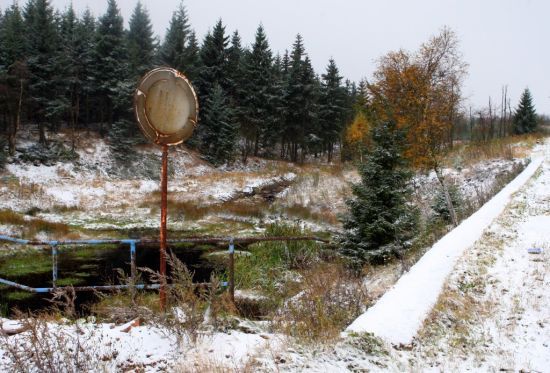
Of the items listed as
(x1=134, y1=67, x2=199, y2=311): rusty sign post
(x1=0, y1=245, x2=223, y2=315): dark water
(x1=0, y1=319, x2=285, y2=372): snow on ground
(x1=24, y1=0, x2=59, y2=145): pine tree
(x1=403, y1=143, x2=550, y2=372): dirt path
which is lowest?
(x1=0, y1=245, x2=223, y2=315): dark water

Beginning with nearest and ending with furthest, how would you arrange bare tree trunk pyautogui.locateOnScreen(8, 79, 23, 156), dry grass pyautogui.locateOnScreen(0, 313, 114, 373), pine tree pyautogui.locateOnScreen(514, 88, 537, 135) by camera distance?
dry grass pyautogui.locateOnScreen(0, 313, 114, 373) → bare tree trunk pyautogui.locateOnScreen(8, 79, 23, 156) → pine tree pyautogui.locateOnScreen(514, 88, 537, 135)

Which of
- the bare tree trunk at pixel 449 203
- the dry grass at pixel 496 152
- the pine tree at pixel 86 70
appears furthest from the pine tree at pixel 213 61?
the bare tree trunk at pixel 449 203

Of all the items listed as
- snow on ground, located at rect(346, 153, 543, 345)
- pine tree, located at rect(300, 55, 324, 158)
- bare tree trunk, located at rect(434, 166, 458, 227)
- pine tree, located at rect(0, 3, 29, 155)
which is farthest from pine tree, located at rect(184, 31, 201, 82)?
snow on ground, located at rect(346, 153, 543, 345)

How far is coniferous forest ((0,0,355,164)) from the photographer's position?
32.5 m

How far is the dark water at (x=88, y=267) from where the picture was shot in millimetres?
8945

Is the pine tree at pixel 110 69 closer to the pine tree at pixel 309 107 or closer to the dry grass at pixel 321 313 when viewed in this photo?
the pine tree at pixel 309 107

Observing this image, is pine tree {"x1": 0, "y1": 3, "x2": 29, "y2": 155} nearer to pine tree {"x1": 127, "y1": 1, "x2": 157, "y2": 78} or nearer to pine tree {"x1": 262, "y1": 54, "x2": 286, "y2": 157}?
pine tree {"x1": 127, "y1": 1, "x2": 157, "y2": 78}

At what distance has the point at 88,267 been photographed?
12.1m

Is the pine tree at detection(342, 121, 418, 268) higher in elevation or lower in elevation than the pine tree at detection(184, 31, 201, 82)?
lower

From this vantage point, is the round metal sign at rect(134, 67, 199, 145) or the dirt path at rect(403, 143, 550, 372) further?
the round metal sign at rect(134, 67, 199, 145)

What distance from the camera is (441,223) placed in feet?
48.9

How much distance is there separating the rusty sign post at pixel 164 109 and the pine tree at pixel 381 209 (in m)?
7.34

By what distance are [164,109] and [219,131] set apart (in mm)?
36044

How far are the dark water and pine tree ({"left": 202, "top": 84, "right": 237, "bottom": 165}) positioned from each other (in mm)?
24893
